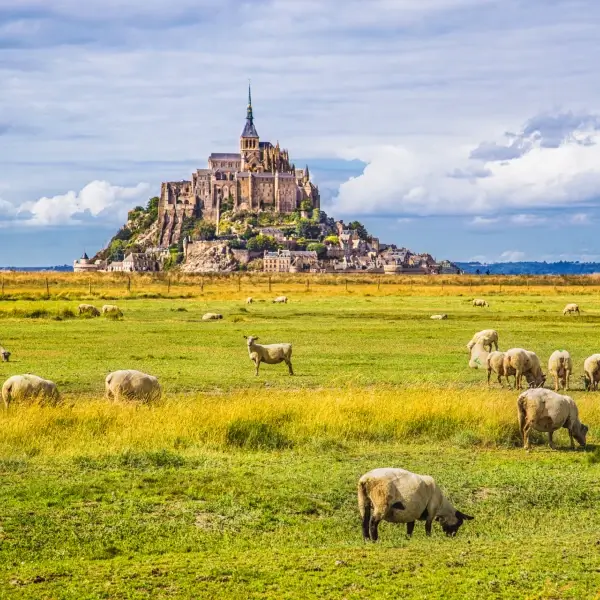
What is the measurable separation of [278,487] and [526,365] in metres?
11.0

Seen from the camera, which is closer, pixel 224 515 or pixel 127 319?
pixel 224 515

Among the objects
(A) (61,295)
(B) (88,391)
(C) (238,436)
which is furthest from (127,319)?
(C) (238,436)

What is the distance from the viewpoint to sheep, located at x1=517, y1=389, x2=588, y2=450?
1560 centimetres

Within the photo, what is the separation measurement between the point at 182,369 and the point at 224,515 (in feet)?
48.9

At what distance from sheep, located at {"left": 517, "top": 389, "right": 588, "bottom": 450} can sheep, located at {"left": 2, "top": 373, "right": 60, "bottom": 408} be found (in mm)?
8411

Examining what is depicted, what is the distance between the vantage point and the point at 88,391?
2208cm

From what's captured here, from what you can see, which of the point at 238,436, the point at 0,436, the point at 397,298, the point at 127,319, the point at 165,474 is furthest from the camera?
the point at 397,298

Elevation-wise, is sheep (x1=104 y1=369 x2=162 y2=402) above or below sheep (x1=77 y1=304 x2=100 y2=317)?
below

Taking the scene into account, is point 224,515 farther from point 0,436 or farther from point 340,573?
point 0,436

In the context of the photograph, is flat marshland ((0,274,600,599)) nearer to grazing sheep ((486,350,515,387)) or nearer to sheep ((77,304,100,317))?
grazing sheep ((486,350,515,387))

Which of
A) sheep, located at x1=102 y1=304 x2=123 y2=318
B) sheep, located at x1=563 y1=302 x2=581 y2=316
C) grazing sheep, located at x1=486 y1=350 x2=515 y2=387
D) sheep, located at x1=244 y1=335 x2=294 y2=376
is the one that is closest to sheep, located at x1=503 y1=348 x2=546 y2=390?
grazing sheep, located at x1=486 y1=350 x2=515 y2=387

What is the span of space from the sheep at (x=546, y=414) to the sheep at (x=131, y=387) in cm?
690

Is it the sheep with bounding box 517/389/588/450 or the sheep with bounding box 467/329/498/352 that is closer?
the sheep with bounding box 517/389/588/450

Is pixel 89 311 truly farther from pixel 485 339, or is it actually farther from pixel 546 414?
pixel 546 414
